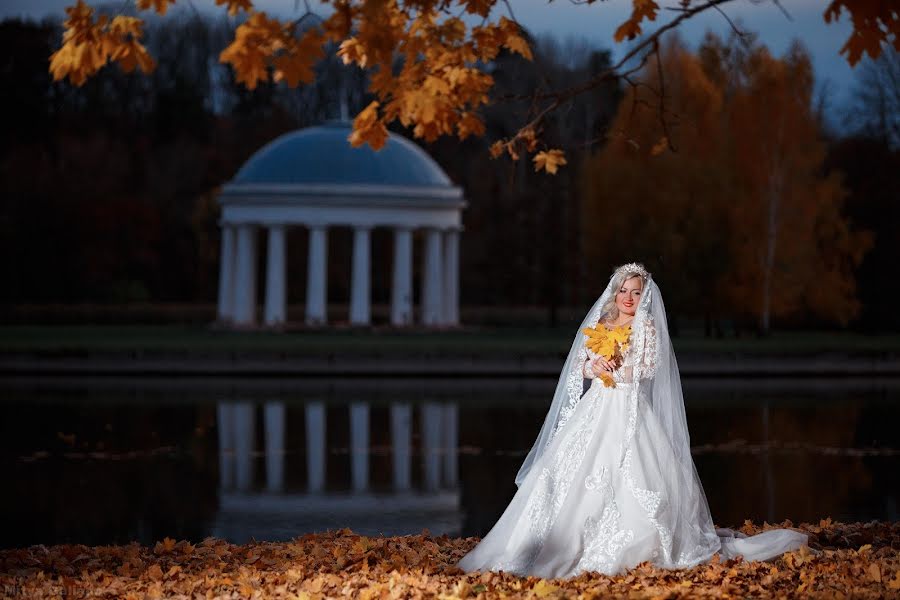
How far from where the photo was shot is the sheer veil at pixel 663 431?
418 inches

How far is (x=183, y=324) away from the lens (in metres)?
66.3

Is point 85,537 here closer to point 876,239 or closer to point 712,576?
point 712,576

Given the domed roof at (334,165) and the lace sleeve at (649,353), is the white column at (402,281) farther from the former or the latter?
the lace sleeve at (649,353)

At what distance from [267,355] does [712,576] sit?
95.3 ft

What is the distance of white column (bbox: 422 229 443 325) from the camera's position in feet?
202

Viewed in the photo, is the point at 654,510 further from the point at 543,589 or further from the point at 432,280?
the point at 432,280

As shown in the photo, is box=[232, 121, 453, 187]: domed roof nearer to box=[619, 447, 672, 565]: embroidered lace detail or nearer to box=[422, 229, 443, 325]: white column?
box=[422, 229, 443, 325]: white column

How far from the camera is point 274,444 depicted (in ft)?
74.0

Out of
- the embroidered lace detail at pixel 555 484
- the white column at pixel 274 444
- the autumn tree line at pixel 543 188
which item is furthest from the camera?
the autumn tree line at pixel 543 188

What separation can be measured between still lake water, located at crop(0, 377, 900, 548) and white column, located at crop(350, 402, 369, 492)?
0.15 feet

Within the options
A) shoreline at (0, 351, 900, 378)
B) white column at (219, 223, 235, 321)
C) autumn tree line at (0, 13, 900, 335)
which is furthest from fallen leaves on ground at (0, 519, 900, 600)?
white column at (219, 223, 235, 321)

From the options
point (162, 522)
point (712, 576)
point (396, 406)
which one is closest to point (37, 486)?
point (162, 522)

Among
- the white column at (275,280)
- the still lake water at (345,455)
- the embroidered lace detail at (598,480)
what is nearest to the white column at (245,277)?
the white column at (275,280)

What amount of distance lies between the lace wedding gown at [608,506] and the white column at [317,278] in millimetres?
48116
